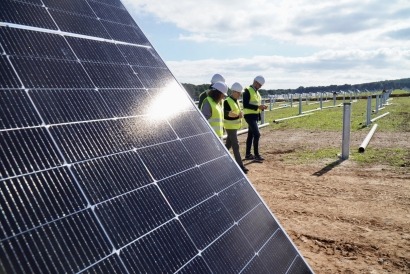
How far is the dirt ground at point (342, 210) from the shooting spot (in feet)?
21.6

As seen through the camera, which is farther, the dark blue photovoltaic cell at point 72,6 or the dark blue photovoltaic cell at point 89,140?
the dark blue photovoltaic cell at point 72,6

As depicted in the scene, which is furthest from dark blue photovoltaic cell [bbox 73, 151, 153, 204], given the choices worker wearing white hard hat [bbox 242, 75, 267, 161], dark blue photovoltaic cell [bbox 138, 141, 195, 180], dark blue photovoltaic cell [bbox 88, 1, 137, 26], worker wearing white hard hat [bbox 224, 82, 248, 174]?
worker wearing white hard hat [bbox 242, 75, 267, 161]

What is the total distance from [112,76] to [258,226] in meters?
2.78

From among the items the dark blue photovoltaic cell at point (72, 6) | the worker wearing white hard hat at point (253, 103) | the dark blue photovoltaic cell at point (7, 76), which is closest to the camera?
the dark blue photovoltaic cell at point (7, 76)

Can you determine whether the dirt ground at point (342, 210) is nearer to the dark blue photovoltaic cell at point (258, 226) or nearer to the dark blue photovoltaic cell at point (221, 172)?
the dark blue photovoltaic cell at point (258, 226)

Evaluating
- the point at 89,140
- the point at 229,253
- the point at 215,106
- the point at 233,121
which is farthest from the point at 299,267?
the point at 233,121

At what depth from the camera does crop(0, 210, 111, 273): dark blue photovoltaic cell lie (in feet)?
8.14

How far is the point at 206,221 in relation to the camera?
4309mm

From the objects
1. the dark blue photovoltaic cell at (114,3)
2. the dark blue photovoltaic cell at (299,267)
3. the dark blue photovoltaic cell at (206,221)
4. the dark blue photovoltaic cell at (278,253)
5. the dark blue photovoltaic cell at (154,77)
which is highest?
the dark blue photovoltaic cell at (114,3)

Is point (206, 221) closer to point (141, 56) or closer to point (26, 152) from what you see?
point (26, 152)

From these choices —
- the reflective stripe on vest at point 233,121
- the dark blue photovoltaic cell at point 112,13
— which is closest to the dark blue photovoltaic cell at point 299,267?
the dark blue photovoltaic cell at point 112,13

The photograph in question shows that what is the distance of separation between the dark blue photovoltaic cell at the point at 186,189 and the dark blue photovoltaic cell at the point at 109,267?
1049mm

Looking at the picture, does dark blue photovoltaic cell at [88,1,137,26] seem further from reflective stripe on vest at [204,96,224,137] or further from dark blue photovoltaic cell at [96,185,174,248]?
reflective stripe on vest at [204,96,224,137]

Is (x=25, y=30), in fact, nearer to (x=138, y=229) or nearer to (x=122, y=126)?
(x=122, y=126)
